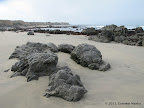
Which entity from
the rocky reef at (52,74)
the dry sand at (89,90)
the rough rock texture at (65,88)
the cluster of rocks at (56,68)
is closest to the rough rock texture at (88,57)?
the cluster of rocks at (56,68)

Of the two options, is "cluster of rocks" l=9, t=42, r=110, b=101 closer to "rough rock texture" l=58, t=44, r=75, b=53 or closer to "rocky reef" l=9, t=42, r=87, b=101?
"rocky reef" l=9, t=42, r=87, b=101

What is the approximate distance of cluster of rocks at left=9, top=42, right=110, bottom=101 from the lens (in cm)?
275

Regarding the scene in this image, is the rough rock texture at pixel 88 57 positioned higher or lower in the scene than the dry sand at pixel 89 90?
higher

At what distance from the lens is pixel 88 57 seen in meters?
4.55

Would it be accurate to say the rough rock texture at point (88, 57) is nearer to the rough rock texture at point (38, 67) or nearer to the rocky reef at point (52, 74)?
the rocky reef at point (52, 74)

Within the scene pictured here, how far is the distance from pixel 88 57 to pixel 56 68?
1.24 m

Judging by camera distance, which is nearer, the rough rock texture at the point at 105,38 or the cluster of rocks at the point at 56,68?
the cluster of rocks at the point at 56,68

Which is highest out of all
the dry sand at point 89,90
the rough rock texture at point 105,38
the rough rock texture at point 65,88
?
the rough rock texture at point 105,38

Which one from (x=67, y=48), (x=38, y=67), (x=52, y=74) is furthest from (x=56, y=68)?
(x=67, y=48)

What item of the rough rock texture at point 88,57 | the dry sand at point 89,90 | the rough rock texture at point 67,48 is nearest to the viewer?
the dry sand at point 89,90

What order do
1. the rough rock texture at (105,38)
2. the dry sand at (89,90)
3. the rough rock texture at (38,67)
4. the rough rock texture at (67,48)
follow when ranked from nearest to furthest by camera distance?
the dry sand at (89,90), the rough rock texture at (38,67), the rough rock texture at (67,48), the rough rock texture at (105,38)

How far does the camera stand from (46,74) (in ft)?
11.8

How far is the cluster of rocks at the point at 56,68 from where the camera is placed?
2.75m

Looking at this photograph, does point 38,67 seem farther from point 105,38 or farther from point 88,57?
point 105,38
